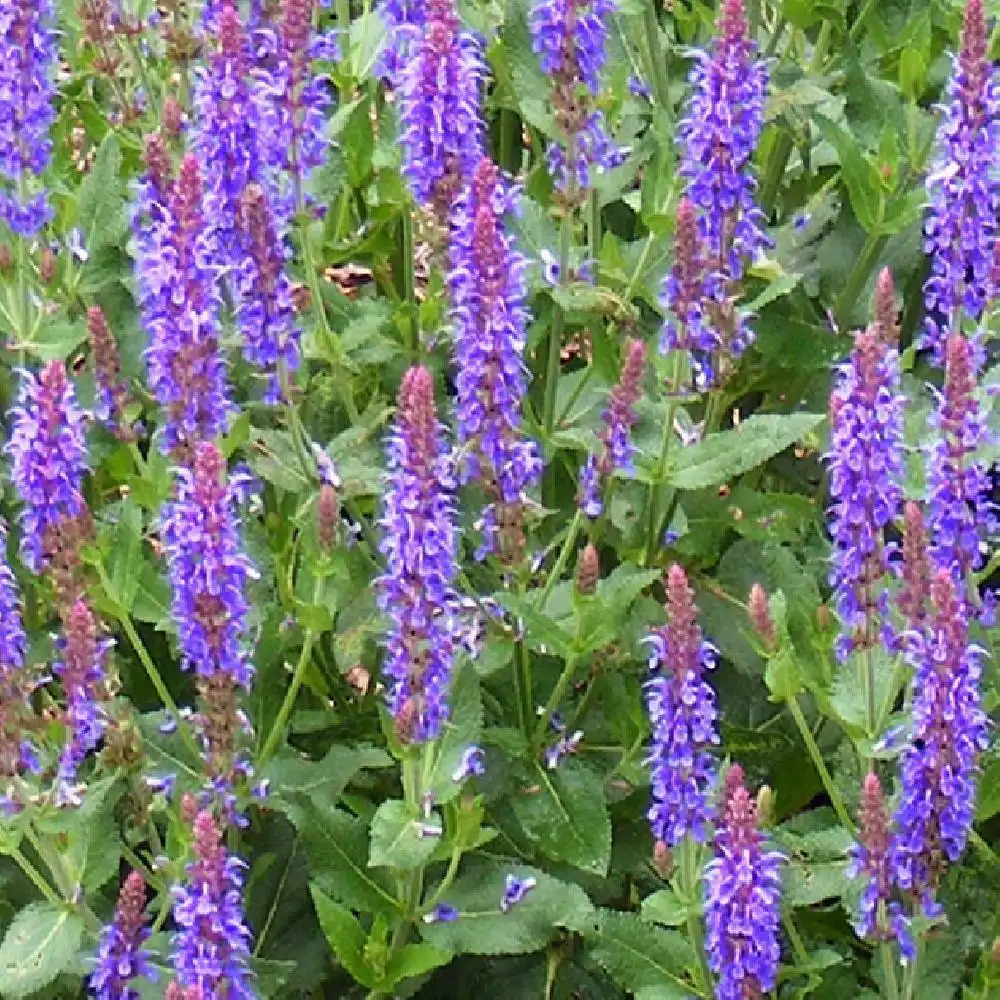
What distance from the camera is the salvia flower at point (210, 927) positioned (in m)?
3.30

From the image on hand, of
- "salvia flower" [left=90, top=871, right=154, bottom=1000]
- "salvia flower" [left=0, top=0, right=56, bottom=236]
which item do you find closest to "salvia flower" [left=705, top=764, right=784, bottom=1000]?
"salvia flower" [left=90, top=871, right=154, bottom=1000]

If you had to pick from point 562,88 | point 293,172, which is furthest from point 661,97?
point 293,172

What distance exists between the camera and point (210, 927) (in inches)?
132

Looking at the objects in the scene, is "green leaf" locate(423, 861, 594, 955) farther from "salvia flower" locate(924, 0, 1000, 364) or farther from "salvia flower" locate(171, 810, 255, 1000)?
"salvia flower" locate(924, 0, 1000, 364)

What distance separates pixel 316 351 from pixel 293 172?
0.47 meters

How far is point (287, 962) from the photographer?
4.06 metres

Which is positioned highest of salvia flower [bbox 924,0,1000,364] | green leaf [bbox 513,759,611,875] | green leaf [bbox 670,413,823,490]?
salvia flower [bbox 924,0,1000,364]

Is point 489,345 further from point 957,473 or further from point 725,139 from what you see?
point 957,473

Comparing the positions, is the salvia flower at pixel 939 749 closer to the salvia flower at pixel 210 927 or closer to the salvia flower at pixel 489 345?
the salvia flower at pixel 489 345

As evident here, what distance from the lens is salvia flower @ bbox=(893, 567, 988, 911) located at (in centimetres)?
314

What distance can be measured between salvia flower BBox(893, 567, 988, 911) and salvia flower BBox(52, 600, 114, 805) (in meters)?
1.44

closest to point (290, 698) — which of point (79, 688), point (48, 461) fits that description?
point (79, 688)

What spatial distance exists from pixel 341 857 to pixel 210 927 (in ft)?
2.17

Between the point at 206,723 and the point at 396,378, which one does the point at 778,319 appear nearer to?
the point at 396,378
